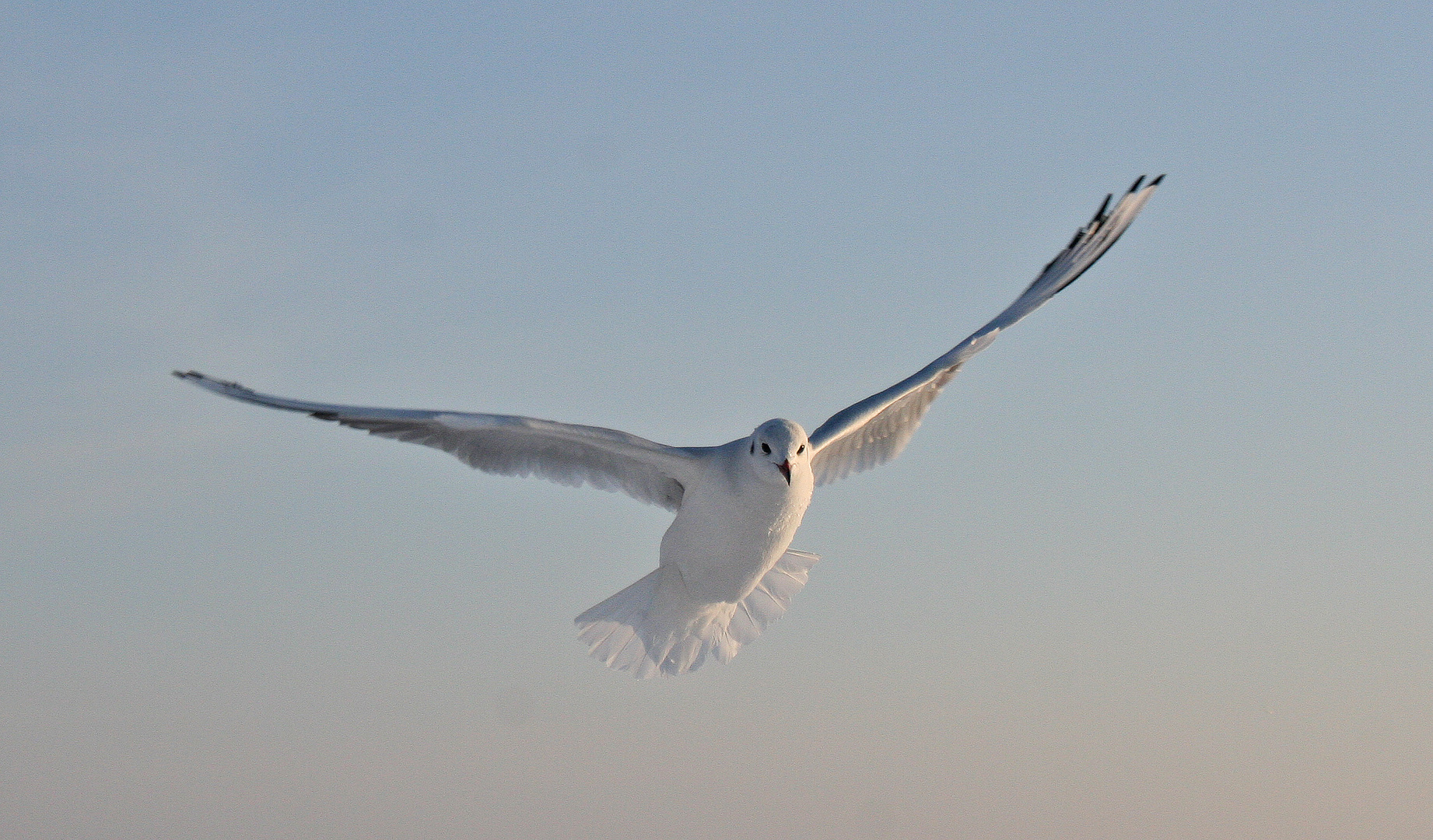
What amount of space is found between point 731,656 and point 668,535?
138 centimetres

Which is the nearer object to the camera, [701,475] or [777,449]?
[777,449]

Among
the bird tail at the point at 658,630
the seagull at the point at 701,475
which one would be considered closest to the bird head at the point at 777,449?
the seagull at the point at 701,475

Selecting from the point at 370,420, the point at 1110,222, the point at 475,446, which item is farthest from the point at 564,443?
the point at 1110,222

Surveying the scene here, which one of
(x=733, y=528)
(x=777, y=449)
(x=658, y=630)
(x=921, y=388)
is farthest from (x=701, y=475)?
(x=921, y=388)

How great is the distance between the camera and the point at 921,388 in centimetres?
1118

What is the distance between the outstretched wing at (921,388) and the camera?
1034 centimetres

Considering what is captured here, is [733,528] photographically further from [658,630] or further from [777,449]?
[658,630]

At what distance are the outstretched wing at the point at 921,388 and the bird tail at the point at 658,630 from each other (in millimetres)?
1398

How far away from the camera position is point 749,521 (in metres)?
9.36

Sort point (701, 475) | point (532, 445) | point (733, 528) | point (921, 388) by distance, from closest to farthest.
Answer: point (733, 528) → point (701, 475) → point (532, 445) → point (921, 388)

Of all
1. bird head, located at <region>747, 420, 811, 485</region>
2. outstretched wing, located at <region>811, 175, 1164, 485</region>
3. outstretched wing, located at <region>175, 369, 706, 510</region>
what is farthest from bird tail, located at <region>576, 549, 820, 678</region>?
bird head, located at <region>747, 420, 811, 485</region>

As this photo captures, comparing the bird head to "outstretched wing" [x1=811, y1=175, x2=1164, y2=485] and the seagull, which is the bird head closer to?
the seagull

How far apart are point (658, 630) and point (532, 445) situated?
6.18 ft

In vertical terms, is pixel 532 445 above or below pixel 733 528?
above
